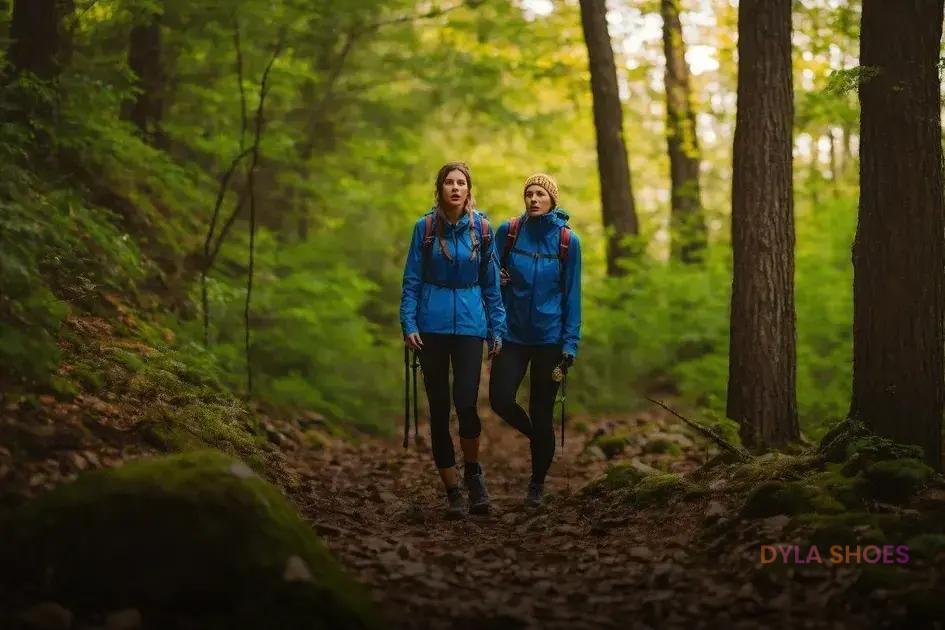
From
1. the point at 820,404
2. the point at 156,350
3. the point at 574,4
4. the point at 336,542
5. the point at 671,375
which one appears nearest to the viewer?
the point at 336,542

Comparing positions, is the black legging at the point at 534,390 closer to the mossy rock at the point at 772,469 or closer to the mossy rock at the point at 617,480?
the mossy rock at the point at 617,480

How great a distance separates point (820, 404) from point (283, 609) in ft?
27.3

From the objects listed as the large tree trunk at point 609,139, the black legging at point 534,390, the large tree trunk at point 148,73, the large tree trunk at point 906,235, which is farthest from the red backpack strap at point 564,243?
the large tree trunk at point 609,139

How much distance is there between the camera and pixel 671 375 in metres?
13.6

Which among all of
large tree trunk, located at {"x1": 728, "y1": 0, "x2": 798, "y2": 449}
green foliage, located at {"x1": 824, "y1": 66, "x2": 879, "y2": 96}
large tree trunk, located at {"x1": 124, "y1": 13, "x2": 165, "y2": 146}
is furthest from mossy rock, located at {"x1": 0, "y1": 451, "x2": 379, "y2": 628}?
large tree trunk, located at {"x1": 124, "y1": 13, "x2": 165, "y2": 146}

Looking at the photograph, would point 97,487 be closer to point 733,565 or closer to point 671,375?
point 733,565

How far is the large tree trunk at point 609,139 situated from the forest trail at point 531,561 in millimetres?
8422

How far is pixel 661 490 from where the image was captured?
21.9ft

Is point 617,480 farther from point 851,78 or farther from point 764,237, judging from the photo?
point 851,78

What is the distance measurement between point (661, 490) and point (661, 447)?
2.82 metres

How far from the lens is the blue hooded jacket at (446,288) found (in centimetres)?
662

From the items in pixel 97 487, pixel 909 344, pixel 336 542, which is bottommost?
pixel 336 542

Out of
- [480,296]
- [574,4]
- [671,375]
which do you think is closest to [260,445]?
[480,296]

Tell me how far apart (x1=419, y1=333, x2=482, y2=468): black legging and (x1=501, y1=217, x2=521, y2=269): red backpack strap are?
767mm
